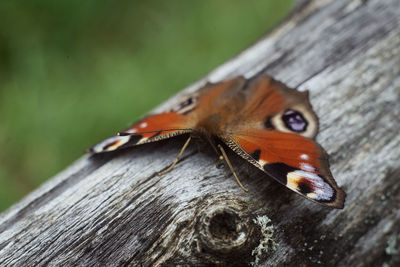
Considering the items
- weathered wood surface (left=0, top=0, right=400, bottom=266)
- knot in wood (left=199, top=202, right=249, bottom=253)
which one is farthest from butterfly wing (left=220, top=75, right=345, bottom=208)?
knot in wood (left=199, top=202, right=249, bottom=253)

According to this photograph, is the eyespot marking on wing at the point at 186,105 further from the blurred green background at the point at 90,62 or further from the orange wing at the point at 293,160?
the blurred green background at the point at 90,62

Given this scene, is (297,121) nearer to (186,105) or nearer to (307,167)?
(307,167)

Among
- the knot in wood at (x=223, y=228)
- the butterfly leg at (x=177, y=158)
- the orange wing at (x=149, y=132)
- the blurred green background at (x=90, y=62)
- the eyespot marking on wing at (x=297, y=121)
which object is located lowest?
the knot in wood at (x=223, y=228)

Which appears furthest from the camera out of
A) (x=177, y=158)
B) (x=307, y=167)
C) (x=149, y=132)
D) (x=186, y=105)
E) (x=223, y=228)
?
(x=186, y=105)

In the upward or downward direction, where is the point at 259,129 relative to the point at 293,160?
upward

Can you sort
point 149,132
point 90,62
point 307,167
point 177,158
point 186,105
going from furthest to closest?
point 90,62 < point 186,105 < point 149,132 < point 177,158 < point 307,167

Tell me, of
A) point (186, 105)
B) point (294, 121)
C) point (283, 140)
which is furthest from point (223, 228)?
point (186, 105)

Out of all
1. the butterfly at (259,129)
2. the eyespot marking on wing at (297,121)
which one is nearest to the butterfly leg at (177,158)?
the butterfly at (259,129)
